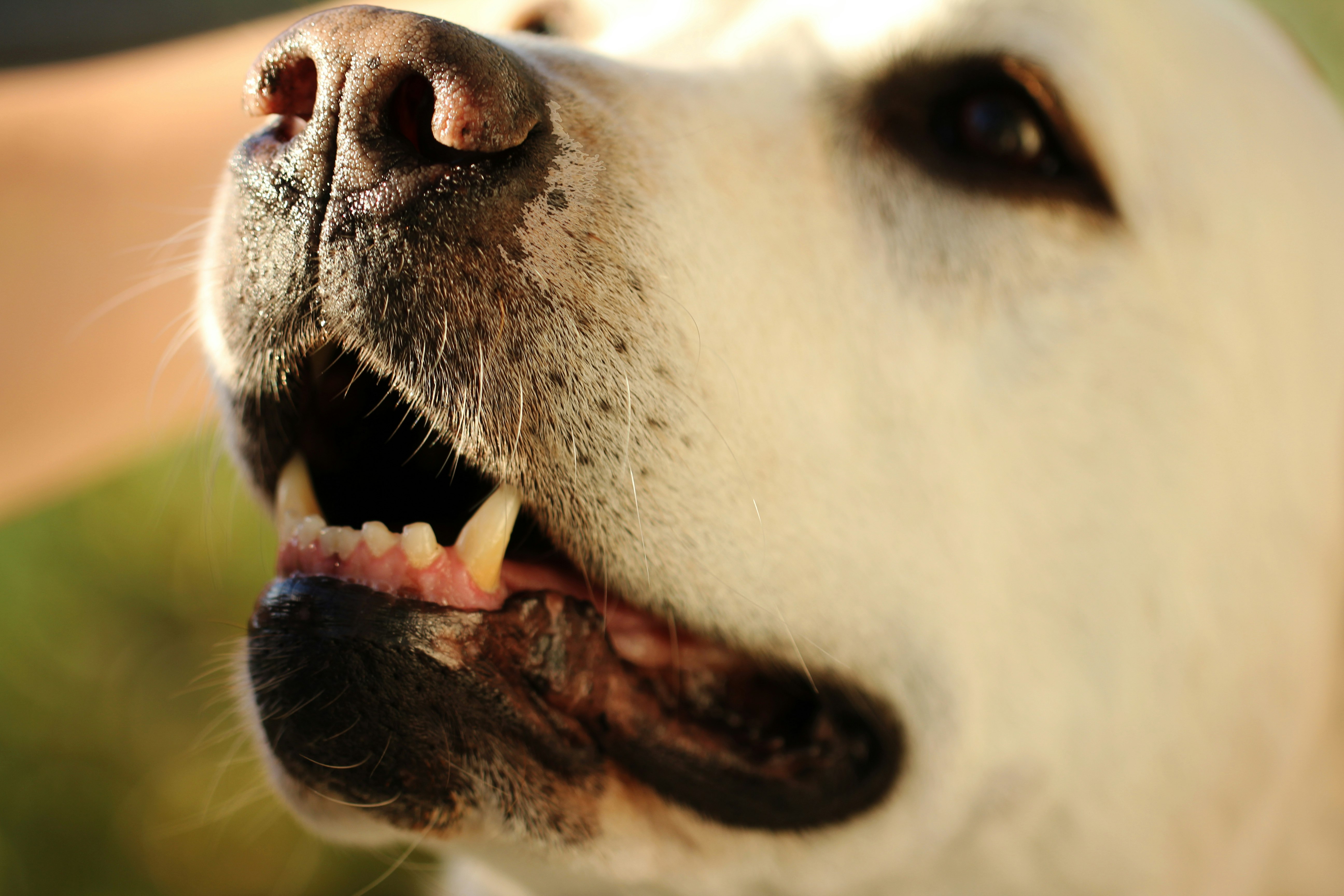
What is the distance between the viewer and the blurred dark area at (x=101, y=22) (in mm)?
2615

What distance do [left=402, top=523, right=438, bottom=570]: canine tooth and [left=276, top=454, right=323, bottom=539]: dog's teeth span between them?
0.17m

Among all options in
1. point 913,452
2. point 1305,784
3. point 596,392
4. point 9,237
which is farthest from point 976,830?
point 9,237

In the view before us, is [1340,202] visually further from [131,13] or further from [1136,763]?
[131,13]

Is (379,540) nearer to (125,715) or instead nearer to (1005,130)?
(1005,130)

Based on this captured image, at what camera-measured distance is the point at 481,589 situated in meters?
1.20

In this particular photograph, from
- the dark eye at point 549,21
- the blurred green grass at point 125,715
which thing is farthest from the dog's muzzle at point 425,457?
the blurred green grass at point 125,715

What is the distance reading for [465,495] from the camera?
1.40m

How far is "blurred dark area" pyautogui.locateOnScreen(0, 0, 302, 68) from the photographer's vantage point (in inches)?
103

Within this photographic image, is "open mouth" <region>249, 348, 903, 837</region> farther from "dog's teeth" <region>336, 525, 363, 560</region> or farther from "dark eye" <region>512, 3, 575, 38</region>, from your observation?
"dark eye" <region>512, 3, 575, 38</region>

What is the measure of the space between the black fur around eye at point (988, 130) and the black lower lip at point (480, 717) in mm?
808

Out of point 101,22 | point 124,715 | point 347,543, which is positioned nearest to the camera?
point 347,543

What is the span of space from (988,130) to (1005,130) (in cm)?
2

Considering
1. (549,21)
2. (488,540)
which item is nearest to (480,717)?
(488,540)

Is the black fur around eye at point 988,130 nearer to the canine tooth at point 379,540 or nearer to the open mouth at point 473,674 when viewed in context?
the open mouth at point 473,674
